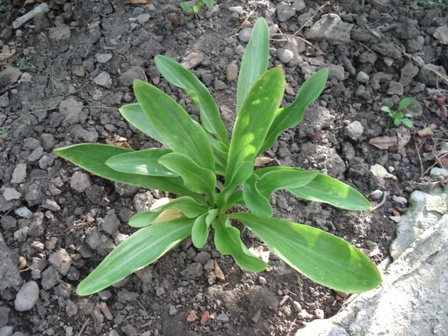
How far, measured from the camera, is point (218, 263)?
6.15 ft

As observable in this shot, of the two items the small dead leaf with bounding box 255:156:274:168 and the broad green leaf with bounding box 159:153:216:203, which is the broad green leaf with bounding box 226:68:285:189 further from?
the small dead leaf with bounding box 255:156:274:168

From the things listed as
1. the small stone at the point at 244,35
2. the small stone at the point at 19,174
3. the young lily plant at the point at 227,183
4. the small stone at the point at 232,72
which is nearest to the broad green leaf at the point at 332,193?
the young lily plant at the point at 227,183

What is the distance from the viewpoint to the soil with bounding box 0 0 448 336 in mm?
1781

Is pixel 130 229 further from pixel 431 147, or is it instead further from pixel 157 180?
pixel 431 147

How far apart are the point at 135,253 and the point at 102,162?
1.16 ft

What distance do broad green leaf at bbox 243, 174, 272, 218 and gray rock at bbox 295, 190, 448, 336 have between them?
1.74 ft

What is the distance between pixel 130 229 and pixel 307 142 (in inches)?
34.9

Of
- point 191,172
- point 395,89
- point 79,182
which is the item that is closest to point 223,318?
point 191,172

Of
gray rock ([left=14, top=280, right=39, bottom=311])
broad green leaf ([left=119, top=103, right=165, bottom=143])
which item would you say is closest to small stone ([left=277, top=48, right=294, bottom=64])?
broad green leaf ([left=119, top=103, right=165, bottom=143])

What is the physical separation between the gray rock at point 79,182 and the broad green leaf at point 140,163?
365mm

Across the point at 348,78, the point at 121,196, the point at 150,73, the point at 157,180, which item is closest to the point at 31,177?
the point at 121,196

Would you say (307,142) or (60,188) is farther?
(307,142)

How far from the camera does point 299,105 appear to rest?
1812 millimetres

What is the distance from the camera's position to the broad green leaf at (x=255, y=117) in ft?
5.28
